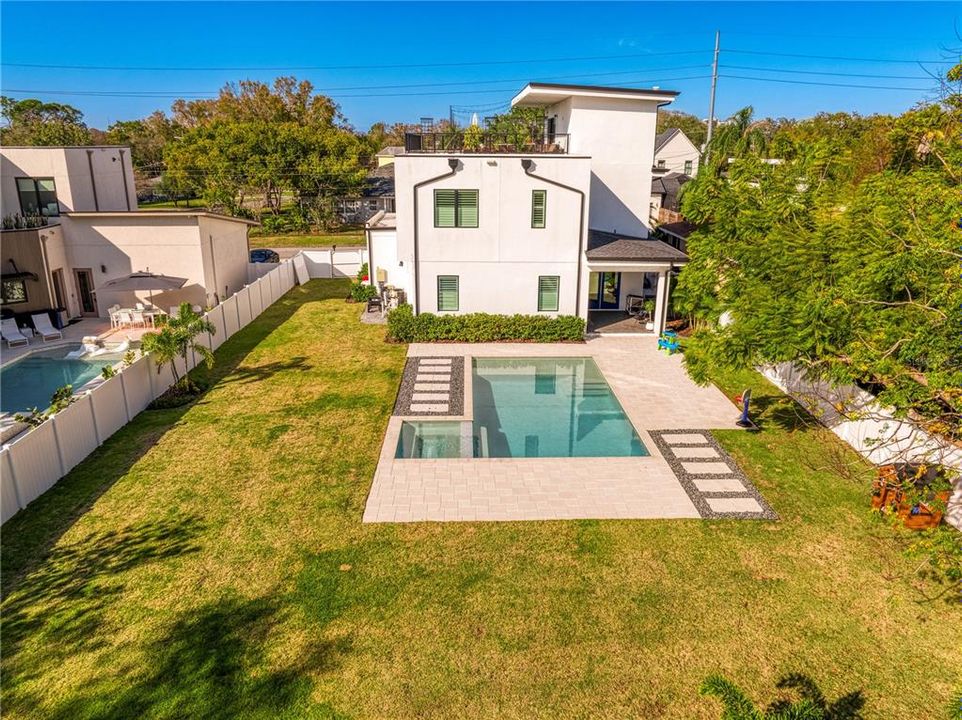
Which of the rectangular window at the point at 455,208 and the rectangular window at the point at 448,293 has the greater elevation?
the rectangular window at the point at 455,208

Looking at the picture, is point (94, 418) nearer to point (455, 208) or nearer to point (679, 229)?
point (455, 208)

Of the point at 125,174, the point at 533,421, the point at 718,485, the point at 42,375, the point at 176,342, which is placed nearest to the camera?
the point at 718,485

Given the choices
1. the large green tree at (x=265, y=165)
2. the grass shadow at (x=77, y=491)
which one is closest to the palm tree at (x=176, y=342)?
the grass shadow at (x=77, y=491)

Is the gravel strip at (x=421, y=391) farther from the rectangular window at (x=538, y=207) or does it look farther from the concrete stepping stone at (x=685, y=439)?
the rectangular window at (x=538, y=207)

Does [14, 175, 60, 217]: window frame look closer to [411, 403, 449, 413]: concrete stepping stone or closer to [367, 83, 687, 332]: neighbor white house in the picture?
[367, 83, 687, 332]: neighbor white house

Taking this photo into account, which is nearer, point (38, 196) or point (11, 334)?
point (11, 334)

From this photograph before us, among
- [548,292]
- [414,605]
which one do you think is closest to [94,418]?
[414,605]
